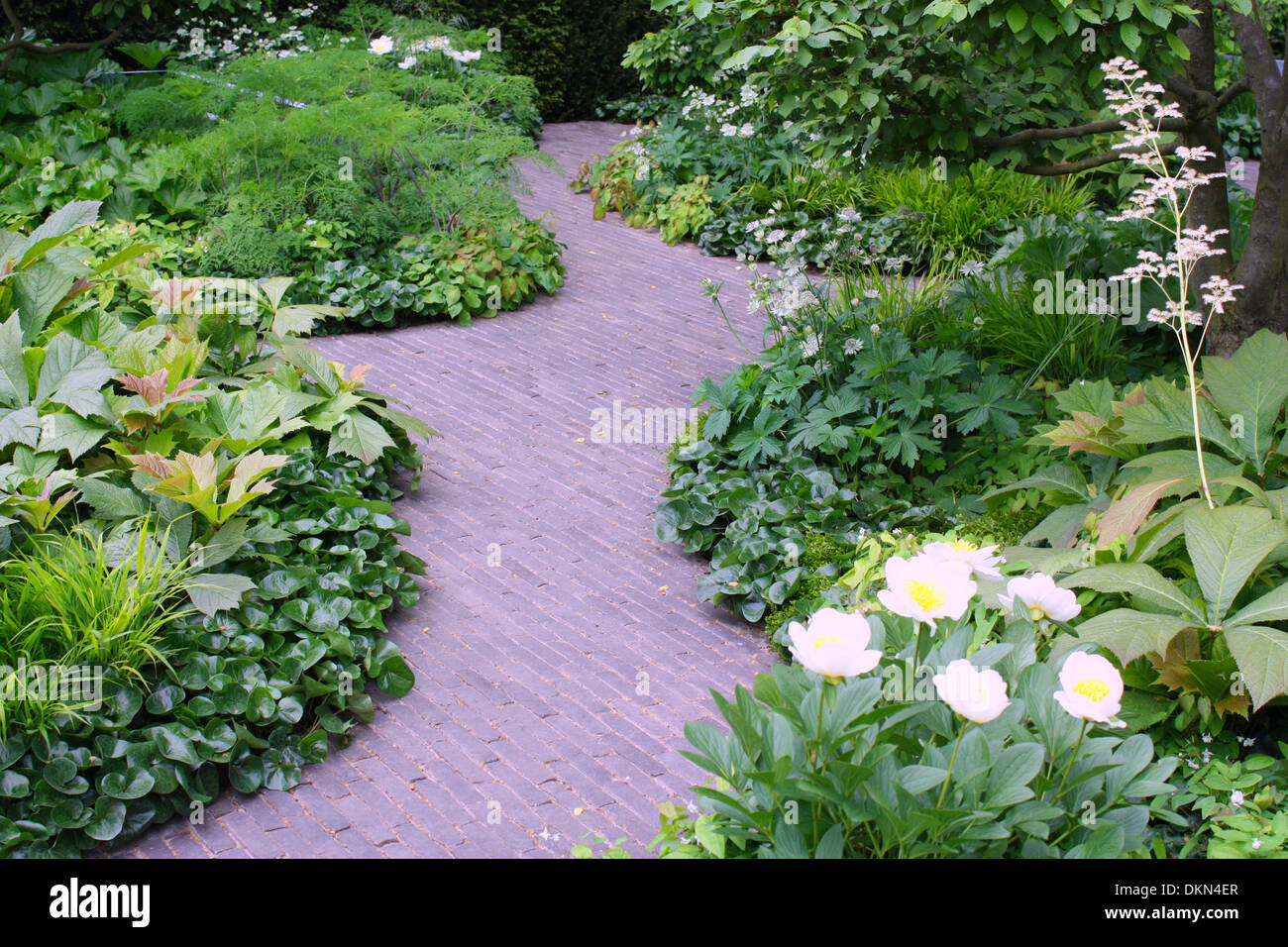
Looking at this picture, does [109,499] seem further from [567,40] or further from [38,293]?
[567,40]

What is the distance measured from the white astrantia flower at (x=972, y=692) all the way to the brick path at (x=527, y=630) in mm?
1523

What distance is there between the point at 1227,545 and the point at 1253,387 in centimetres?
94

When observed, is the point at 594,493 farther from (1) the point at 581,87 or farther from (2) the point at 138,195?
(1) the point at 581,87

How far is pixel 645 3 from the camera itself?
13133mm

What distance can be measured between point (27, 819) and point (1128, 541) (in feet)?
11.7

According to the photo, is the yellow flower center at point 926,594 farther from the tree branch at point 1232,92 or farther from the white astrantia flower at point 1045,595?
the tree branch at point 1232,92

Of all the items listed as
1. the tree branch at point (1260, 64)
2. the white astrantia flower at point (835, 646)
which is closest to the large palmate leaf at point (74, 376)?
the white astrantia flower at point (835, 646)

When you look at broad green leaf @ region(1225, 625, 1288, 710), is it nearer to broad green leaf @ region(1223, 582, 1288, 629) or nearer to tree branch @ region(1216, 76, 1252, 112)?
broad green leaf @ region(1223, 582, 1288, 629)

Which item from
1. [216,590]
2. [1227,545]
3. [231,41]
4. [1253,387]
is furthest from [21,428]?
[231,41]

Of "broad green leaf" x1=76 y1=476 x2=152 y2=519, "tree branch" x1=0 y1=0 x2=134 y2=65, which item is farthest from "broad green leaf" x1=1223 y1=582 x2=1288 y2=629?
"tree branch" x1=0 y1=0 x2=134 y2=65

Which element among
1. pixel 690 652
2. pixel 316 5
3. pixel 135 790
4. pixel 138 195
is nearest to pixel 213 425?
pixel 135 790

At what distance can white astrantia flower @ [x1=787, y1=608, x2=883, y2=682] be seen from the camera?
1990 millimetres

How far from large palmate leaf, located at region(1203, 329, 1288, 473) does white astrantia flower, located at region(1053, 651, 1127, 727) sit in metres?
2.03
